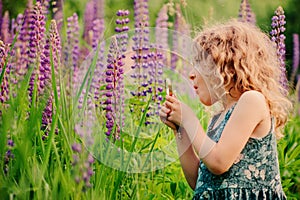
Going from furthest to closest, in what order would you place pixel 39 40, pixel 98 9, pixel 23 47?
pixel 98 9, pixel 23 47, pixel 39 40

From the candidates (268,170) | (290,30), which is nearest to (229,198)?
(268,170)

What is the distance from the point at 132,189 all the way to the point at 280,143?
Result: 127cm

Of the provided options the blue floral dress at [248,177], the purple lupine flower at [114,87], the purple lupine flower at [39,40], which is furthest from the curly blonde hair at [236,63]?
the purple lupine flower at [39,40]

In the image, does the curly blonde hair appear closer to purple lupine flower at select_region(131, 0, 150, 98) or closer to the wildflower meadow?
the wildflower meadow

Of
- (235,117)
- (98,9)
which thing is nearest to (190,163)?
(235,117)

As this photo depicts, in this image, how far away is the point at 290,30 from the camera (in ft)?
25.5

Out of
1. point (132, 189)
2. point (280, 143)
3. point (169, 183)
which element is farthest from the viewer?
point (280, 143)

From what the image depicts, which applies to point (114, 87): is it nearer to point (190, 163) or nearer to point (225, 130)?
point (190, 163)

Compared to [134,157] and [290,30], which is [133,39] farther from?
[290,30]

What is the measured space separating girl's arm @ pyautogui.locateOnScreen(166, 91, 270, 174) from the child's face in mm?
85

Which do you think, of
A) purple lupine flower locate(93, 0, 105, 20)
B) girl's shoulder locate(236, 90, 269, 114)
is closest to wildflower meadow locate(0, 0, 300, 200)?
girl's shoulder locate(236, 90, 269, 114)

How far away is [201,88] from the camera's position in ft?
7.21

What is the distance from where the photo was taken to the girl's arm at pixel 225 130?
2.10 metres

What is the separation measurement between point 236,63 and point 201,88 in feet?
0.58
